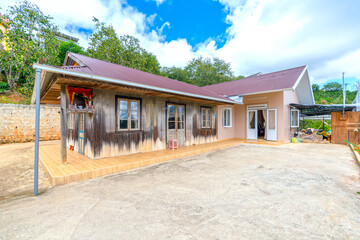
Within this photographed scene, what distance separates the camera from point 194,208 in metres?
2.25

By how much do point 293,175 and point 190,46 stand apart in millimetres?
25831

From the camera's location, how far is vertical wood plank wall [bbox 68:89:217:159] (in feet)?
15.3

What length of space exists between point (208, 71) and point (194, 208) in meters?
22.9

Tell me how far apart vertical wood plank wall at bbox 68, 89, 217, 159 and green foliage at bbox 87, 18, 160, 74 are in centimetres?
991

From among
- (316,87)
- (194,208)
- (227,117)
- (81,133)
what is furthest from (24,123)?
(316,87)

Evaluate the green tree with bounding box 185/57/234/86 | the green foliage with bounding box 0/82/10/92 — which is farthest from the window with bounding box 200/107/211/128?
the green tree with bounding box 185/57/234/86

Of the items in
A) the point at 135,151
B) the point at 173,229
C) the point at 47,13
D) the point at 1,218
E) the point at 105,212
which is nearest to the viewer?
the point at 173,229

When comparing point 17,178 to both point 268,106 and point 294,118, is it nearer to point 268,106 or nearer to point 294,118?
point 268,106

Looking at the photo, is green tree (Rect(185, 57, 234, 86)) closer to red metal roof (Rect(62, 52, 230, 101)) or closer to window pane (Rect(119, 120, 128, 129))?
red metal roof (Rect(62, 52, 230, 101))

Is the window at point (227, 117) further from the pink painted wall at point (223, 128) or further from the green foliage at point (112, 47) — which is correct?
the green foliage at point (112, 47)

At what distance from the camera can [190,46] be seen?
25.8 meters

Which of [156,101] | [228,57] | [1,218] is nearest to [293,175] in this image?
[156,101]

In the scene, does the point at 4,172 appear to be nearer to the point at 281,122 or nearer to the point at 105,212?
the point at 105,212

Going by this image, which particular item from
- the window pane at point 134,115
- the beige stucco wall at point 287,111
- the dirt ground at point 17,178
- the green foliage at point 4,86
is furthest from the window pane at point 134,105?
the green foliage at point 4,86
